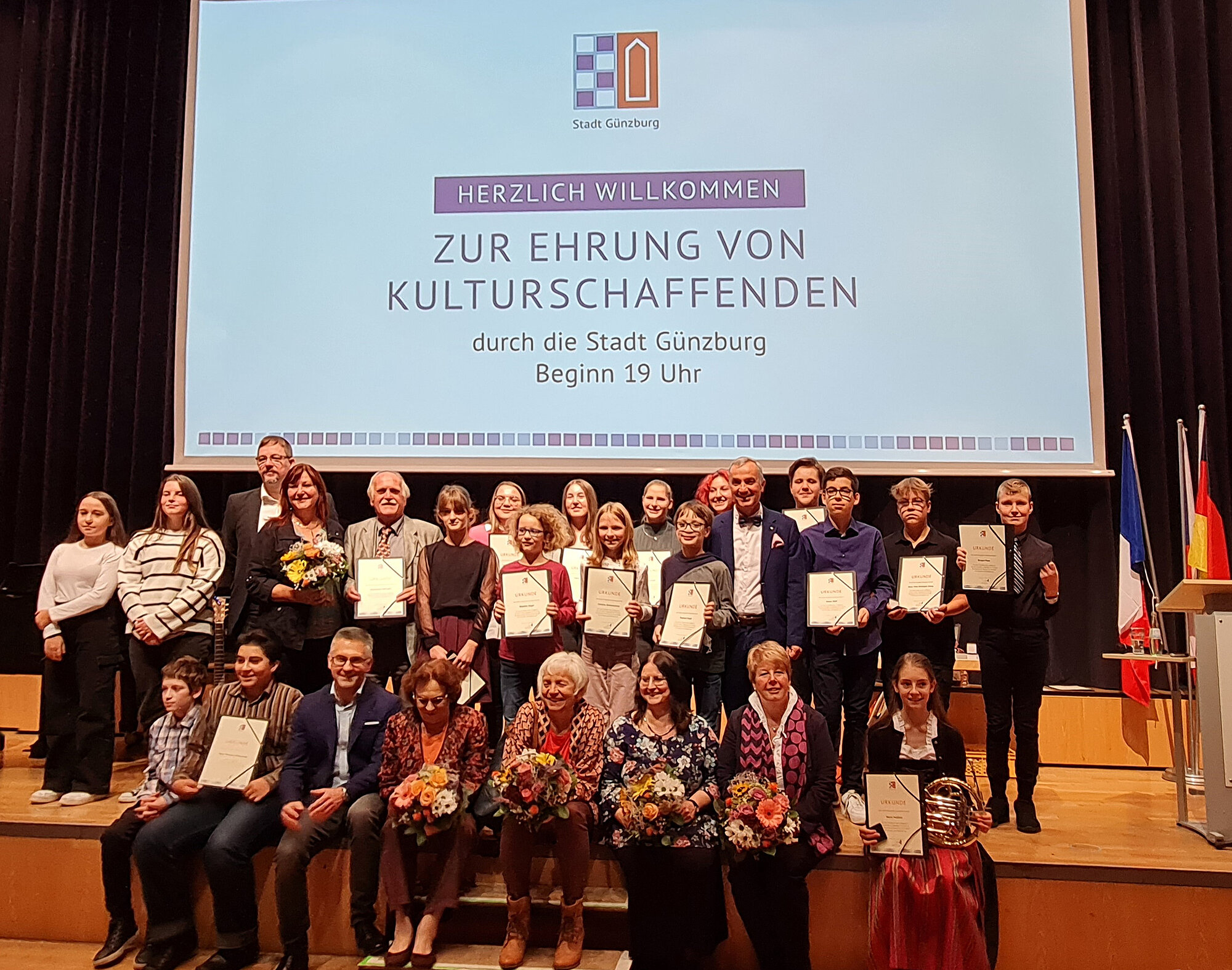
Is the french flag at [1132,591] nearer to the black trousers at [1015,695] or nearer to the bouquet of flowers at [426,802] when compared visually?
the black trousers at [1015,695]

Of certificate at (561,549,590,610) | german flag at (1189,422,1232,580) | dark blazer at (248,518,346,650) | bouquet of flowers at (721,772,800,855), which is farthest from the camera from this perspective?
german flag at (1189,422,1232,580)

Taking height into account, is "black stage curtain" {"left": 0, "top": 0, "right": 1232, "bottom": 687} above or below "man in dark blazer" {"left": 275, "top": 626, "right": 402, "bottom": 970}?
above

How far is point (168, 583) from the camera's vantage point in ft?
14.4

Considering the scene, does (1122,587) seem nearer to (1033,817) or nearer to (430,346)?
(1033,817)

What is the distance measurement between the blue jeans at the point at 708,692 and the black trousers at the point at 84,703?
104 inches

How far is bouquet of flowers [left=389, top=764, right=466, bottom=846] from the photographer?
3.40 meters

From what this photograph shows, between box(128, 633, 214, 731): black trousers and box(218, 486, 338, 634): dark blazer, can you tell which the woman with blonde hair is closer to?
box(218, 486, 338, 634): dark blazer

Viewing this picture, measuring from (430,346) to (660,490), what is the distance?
1846mm

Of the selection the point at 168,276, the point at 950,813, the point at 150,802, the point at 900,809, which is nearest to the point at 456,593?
the point at 150,802

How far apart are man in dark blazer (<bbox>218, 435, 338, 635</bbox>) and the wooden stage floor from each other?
3.50ft

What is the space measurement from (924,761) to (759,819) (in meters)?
0.68

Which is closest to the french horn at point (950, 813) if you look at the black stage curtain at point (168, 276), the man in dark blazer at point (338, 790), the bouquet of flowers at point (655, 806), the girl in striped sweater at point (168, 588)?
the bouquet of flowers at point (655, 806)

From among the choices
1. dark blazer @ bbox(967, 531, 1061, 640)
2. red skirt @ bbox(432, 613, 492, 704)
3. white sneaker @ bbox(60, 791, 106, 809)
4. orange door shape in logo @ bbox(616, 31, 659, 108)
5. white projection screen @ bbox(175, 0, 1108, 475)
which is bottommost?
white sneaker @ bbox(60, 791, 106, 809)

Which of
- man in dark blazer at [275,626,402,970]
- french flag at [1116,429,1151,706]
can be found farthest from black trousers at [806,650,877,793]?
french flag at [1116,429,1151,706]
